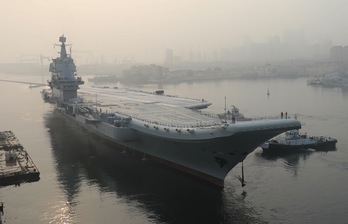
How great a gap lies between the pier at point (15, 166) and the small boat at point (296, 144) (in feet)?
50.1

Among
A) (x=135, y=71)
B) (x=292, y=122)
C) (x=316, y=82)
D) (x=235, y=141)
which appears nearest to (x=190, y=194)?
(x=235, y=141)

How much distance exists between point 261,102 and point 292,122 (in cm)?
3861

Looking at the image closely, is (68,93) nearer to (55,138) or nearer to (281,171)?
(55,138)

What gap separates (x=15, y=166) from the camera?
2370 cm

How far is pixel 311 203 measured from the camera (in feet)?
59.0

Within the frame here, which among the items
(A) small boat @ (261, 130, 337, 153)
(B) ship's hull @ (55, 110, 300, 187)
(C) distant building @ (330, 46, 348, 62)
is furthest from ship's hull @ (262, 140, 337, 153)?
(C) distant building @ (330, 46, 348, 62)

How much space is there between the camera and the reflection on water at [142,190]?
55.3 ft

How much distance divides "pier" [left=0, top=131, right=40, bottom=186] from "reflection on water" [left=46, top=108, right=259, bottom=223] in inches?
62.5

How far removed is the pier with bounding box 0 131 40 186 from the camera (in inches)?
845

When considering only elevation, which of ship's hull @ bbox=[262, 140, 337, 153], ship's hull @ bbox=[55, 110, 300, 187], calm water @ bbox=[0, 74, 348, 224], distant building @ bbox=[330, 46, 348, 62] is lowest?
calm water @ bbox=[0, 74, 348, 224]

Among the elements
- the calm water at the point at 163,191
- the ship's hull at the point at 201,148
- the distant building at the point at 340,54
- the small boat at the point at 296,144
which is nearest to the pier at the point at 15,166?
the calm water at the point at 163,191

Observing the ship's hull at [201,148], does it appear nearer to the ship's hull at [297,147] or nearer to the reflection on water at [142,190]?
the reflection on water at [142,190]

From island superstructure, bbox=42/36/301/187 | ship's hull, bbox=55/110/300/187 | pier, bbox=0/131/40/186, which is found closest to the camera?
island superstructure, bbox=42/36/301/187

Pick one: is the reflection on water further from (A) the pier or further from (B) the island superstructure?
(A) the pier
